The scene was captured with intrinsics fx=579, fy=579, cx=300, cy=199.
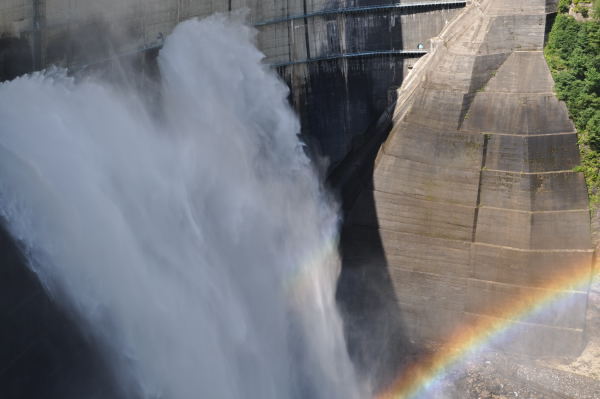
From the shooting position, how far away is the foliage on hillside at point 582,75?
16172 mm

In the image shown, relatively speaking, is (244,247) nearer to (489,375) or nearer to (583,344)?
(489,375)

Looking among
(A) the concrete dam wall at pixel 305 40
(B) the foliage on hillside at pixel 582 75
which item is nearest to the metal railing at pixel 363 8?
(A) the concrete dam wall at pixel 305 40

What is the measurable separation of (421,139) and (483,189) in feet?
7.79

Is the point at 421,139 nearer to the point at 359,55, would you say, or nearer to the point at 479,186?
the point at 479,186

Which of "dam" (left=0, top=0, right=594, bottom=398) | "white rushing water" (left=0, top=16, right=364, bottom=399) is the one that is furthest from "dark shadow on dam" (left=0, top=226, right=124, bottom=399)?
"dam" (left=0, top=0, right=594, bottom=398)

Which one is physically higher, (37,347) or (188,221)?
(188,221)

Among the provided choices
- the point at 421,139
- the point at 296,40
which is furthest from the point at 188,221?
the point at 421,139

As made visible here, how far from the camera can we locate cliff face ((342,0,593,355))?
16.6 metres

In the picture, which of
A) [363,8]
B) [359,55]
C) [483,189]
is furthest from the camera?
[359,55]

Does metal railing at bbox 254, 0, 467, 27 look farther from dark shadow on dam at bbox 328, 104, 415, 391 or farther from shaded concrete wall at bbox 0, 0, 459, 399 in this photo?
dark shadow on dam at bbox 328, 104, 415, 391

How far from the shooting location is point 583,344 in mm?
17328

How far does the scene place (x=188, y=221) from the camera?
15.9 metres

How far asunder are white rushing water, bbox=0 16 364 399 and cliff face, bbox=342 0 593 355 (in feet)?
8.14

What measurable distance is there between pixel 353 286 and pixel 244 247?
431cm
